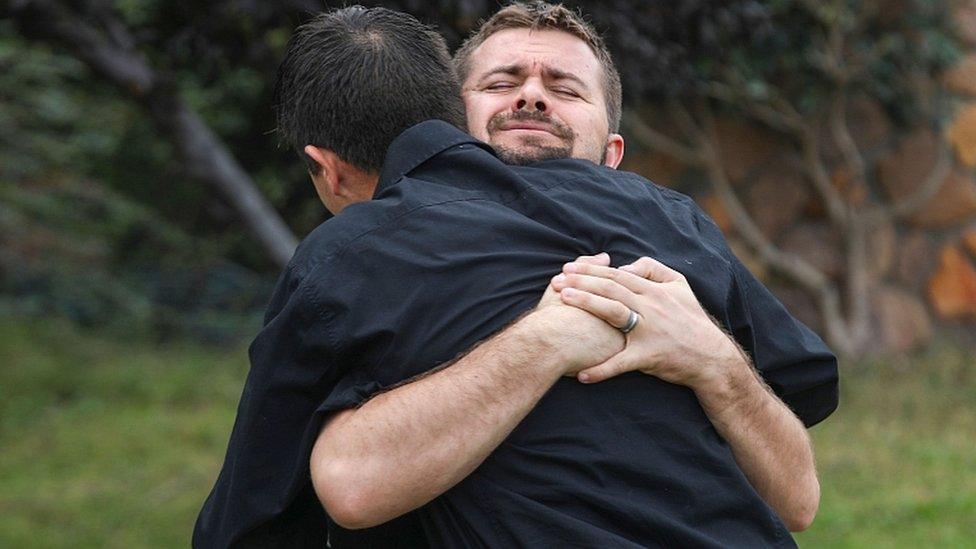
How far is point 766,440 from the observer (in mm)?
2031

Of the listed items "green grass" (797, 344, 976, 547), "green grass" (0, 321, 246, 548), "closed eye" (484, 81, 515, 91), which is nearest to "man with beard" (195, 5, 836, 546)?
"closed eye" (484, 81, 515, 91)

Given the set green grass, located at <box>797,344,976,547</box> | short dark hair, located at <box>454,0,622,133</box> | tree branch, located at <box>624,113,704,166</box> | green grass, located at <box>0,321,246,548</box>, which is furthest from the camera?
tree branch, located at <box>624,113,704,166</box>

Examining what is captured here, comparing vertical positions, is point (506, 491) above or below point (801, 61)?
above

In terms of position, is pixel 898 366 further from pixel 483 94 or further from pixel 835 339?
pixel 483 94

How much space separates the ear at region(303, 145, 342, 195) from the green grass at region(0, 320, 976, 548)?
138 inches

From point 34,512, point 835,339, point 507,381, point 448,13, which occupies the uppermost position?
point 507,381

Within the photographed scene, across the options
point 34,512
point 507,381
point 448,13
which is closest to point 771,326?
point 507,381

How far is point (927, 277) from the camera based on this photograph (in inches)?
317

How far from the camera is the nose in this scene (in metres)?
2.18

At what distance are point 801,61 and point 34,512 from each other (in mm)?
4371

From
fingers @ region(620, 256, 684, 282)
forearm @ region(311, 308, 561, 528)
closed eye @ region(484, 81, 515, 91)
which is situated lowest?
forearm @ region(311, 308, 561, 528)

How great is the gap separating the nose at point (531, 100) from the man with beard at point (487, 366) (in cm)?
18

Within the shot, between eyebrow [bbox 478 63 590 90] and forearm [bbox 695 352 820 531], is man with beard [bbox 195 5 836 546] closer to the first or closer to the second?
forearm [bbox 695 352 820 531]

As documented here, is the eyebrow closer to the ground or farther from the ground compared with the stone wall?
farther from the ground
